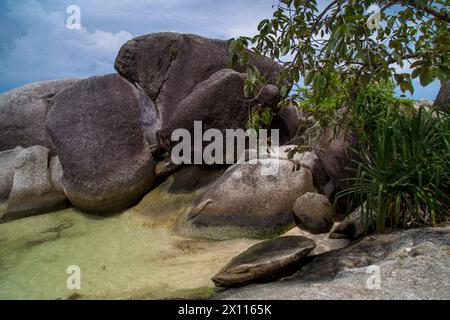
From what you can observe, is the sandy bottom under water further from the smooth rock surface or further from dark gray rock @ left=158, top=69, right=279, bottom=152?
dark gray rock @ left=158, top=69, right=279, bottom=152

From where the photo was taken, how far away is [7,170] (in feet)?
26.2

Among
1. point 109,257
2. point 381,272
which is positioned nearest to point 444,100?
point 381,272

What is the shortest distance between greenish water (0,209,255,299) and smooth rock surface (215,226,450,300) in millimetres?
946

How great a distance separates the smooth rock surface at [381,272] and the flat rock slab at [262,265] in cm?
14

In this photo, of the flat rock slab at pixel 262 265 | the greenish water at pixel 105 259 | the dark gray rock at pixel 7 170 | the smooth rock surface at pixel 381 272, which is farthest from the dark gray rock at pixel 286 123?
the dark gray rock at pixel 7 170

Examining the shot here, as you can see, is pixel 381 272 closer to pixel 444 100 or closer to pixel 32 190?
pixel 444 100

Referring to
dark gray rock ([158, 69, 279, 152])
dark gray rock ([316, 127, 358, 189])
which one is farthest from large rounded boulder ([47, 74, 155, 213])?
dark gray rock ([316, 127, 358, 189])

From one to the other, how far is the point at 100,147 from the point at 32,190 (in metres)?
1.76

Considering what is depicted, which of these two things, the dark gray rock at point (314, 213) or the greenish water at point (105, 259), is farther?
the dark gray rock at point (314, 213)

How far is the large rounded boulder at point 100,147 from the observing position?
6692 millimetres

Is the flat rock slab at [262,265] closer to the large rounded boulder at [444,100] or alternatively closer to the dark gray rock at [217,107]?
the large rounded boulder at [444,100]

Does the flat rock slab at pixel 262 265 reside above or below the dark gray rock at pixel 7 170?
below
